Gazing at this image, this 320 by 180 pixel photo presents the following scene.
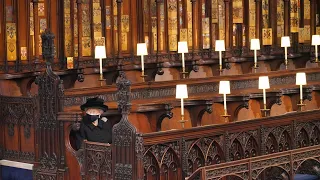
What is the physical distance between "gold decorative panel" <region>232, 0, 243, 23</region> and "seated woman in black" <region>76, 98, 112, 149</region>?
8.56 metres

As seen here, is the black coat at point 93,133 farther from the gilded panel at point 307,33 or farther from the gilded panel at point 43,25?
the gilded panel at point 307,33

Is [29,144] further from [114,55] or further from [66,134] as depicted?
[114,55]

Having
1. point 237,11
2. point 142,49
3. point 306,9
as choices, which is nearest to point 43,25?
point 142,49

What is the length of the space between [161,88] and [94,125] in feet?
12.1

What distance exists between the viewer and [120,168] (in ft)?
36.2

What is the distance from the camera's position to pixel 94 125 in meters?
12.2

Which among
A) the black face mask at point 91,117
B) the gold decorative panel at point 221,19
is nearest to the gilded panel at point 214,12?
the gold decorative panel at point 221,19

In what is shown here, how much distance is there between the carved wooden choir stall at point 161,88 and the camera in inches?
451

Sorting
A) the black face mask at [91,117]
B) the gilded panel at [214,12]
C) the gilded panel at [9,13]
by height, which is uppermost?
the gilded panel at [214,12]

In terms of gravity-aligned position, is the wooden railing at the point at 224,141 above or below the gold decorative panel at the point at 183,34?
below

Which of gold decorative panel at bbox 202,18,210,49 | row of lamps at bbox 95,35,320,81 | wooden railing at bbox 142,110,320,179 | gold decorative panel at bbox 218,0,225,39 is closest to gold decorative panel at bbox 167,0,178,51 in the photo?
row of lamps at bbox 95,35,320,81

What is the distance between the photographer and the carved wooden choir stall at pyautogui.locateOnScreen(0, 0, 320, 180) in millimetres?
11445

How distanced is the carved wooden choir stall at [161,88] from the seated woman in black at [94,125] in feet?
0.48

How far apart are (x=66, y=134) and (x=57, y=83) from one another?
26.5 inches
